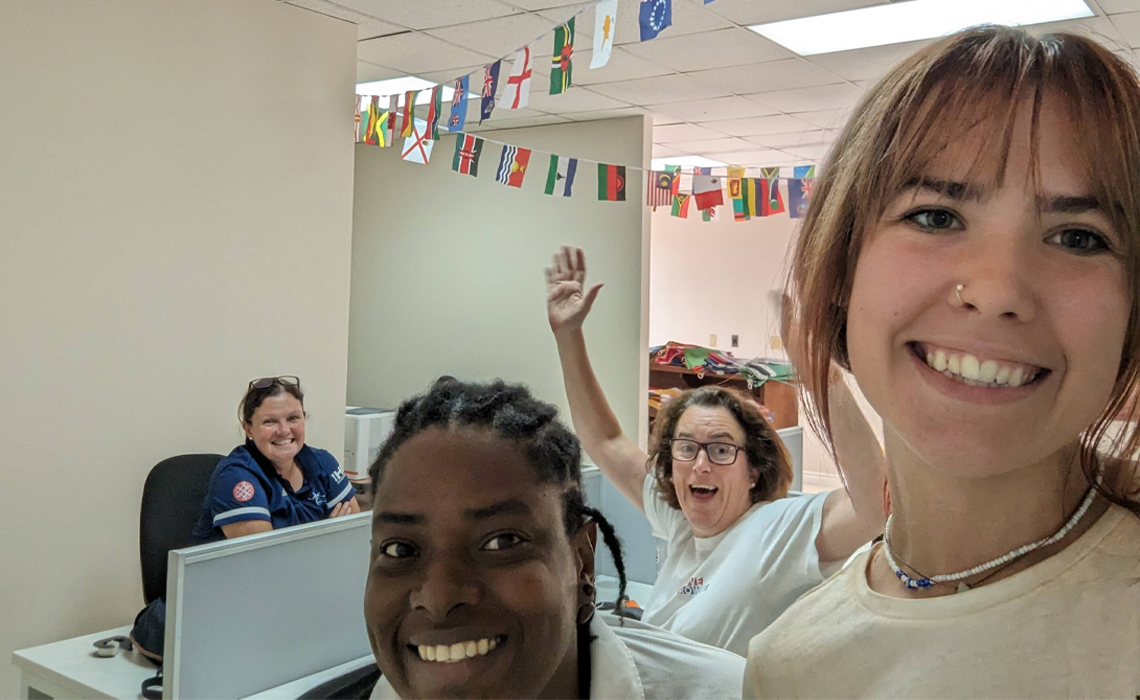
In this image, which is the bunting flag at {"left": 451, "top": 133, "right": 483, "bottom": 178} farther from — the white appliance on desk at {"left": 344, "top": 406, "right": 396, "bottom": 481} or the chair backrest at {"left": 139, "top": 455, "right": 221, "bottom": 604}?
the chair backrest at {"left": 139, "top": 455, "right": 221, "bottom": 604}

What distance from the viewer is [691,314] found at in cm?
796

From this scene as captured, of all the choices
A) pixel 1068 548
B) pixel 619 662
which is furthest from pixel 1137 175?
pixel 619 662

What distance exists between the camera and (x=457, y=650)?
0.54 meters

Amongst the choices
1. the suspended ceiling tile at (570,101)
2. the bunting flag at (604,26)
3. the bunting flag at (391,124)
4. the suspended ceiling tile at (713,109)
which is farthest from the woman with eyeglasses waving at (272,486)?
the suspended ceiling tile at (713,109)

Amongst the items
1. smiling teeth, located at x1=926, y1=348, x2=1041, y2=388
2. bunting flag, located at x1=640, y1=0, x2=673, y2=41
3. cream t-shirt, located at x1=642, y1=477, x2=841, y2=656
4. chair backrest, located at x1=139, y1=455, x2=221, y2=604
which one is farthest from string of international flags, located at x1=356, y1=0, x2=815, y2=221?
smiling teeth, located at x1=926, y1=348, x2=1041, y2=388

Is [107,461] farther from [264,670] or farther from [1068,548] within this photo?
[1068,548]

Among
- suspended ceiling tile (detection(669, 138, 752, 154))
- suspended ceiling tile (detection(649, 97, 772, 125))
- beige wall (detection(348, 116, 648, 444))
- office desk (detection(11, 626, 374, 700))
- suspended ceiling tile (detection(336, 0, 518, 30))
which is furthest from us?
suspended ceiling tile (detection(669, 138, 752, 154))

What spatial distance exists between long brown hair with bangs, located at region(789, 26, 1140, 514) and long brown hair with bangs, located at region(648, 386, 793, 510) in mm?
1019

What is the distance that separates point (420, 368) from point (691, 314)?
10.3 feet

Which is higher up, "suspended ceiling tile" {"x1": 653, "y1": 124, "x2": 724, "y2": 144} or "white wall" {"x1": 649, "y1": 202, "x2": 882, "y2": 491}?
"suspended ceiling tile" {"x1": 653, "y1": 124, "x2": 724, "y2": 144}

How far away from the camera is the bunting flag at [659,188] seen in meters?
4.92

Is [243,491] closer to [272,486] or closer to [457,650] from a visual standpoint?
[272,486]

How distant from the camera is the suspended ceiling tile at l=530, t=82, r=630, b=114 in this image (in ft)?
14.9

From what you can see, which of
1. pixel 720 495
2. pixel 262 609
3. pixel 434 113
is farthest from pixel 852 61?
pixel 262 609
